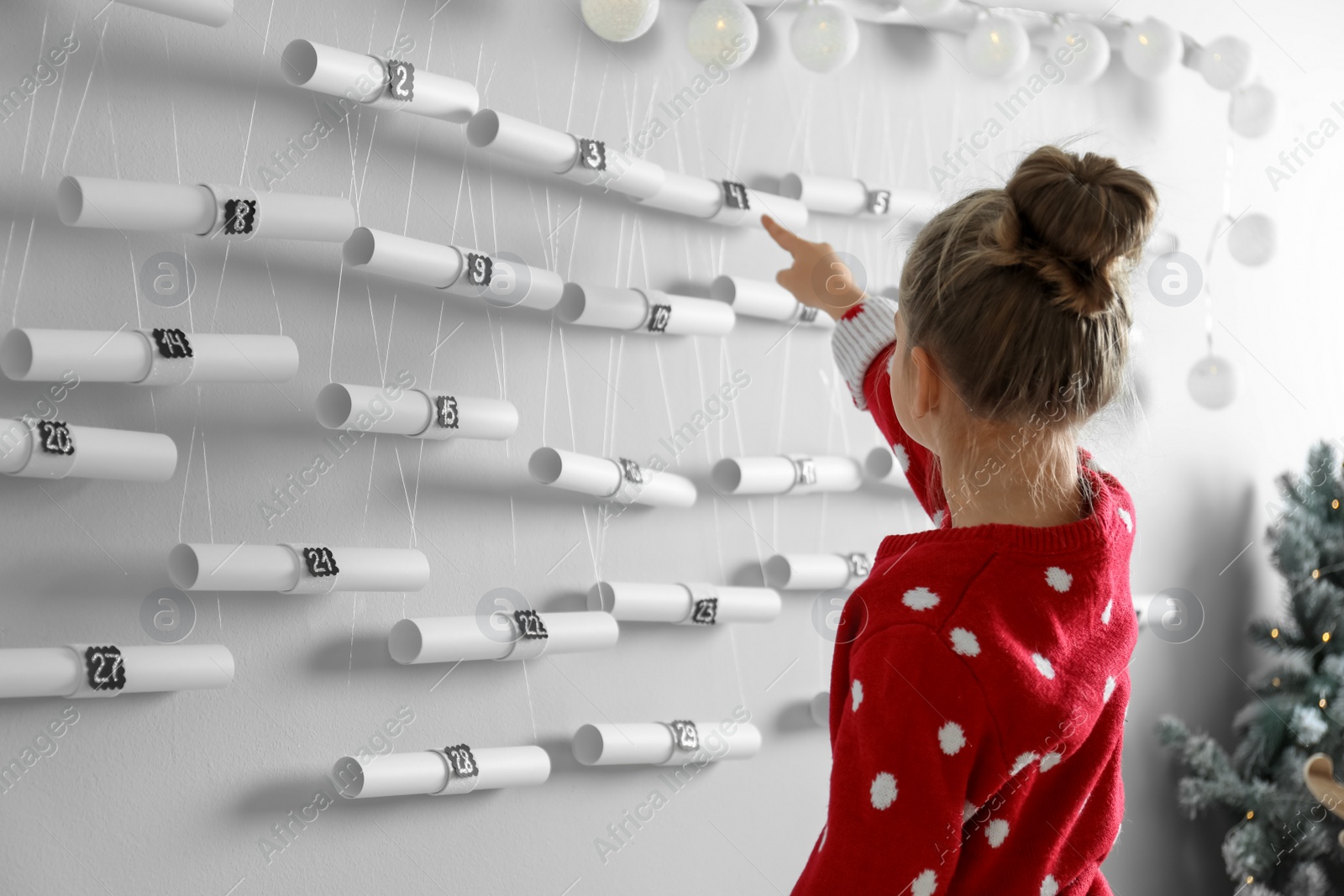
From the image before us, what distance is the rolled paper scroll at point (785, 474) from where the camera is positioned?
1309 millimetres

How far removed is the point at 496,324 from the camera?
3.89 ft

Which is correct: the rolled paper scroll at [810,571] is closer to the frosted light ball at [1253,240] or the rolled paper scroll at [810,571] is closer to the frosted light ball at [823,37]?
the frosted light ball at [823,37]

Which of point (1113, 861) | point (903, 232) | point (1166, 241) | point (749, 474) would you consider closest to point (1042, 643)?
point (749, 474)

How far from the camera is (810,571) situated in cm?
137

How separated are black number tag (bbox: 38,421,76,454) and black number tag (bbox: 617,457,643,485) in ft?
1.63

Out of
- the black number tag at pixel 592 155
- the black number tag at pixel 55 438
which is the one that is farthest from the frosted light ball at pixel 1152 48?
the black number tag at pixel 55 438

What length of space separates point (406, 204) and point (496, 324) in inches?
5.5

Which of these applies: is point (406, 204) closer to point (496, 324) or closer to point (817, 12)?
point (496, 324)

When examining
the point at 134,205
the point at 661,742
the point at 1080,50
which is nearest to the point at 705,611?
the point at 661,742

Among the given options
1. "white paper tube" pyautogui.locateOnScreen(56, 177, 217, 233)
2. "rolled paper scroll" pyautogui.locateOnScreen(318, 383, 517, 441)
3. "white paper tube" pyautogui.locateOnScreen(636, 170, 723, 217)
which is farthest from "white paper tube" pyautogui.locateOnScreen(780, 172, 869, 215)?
"white paper tube" pyautogui.locateOnScreen(56, 177, 217, 233)

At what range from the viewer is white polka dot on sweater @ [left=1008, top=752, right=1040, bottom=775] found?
2.51ft

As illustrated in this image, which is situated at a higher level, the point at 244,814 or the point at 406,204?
the point at 406,204

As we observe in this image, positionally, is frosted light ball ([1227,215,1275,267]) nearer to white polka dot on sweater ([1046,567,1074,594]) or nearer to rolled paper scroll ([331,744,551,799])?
white polka dot on sweater ([1046,567,1074,594])

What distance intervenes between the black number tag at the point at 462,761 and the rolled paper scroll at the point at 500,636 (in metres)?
0.08
